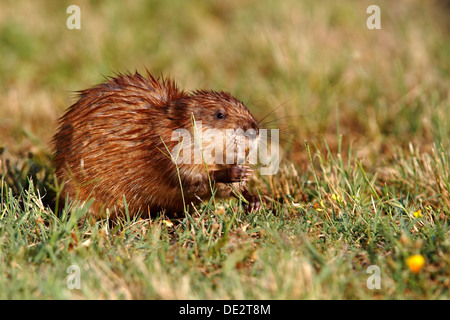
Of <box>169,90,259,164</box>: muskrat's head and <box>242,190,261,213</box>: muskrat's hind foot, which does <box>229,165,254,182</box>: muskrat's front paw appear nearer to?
<box>169,90,259,164</box>: muskrat's head

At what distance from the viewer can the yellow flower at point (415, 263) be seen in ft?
8.80

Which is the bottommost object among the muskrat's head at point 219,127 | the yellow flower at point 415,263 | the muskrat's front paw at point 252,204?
the yellow flower at point 415,263

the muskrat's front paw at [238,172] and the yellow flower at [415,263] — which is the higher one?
the muskrat's front paw at [238,172]

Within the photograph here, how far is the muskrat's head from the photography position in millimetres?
3605

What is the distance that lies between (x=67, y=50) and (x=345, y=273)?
5.31 meters

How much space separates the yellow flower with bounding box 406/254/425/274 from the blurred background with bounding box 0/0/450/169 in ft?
7.10

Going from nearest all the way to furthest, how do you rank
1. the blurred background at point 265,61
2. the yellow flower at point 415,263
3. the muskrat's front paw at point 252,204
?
the yellow flower at point 415,263 → the muskrat's front paw at point 252,204 → the blurred background at point 265,61

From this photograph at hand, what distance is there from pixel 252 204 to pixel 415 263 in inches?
50.5

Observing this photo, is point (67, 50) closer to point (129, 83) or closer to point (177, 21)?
point (177, 21)

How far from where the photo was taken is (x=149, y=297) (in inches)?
105

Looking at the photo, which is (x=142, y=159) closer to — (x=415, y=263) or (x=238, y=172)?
(x=238, y=172)

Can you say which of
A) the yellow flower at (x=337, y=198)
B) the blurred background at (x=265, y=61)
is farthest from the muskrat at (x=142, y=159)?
the blurred background at (x=265, y=61)

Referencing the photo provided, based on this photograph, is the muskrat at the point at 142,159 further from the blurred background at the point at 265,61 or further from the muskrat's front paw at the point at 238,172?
the blurred background at the point at 265,61

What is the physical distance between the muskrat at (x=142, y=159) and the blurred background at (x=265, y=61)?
1198mm
